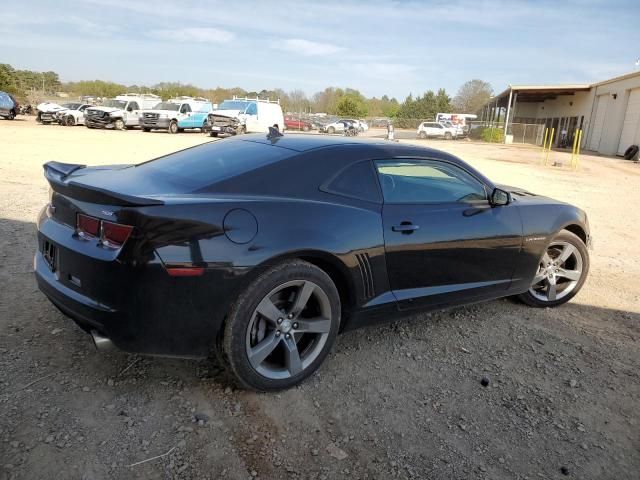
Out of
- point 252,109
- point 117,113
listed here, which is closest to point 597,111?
point 252,109

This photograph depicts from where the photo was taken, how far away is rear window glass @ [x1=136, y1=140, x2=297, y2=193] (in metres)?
2.94

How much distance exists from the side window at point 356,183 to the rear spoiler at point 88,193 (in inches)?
42.9

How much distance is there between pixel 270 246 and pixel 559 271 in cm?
306

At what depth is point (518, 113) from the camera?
4984cm

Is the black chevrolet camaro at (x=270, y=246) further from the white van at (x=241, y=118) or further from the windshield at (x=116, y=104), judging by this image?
the windshield at (x=116, y=104)

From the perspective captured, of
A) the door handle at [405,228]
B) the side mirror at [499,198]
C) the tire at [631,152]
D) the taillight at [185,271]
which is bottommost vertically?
the tire at [631,152]

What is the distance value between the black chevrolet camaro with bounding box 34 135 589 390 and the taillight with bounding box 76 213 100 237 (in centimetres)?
1

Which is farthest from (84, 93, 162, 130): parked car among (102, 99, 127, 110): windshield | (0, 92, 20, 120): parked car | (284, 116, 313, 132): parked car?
(284, 116, 313, 132): parked car

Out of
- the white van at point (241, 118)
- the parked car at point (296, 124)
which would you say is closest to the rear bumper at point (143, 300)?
the white van at point (241, 118)

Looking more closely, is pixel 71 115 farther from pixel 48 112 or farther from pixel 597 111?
pixel 597 111

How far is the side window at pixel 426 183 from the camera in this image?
11.1 feet

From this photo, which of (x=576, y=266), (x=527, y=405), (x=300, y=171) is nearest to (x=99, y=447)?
(x=300, y=171)

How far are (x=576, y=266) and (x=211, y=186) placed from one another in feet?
11.5

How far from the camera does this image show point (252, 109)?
2698 cm
